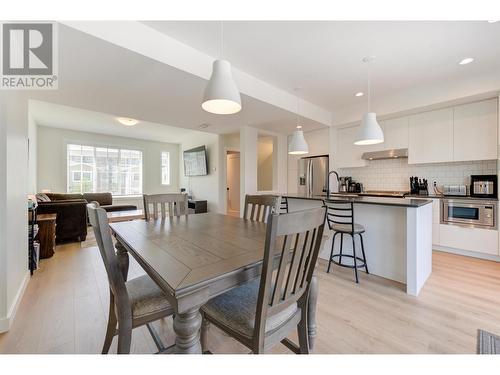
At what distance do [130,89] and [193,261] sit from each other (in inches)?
96.6

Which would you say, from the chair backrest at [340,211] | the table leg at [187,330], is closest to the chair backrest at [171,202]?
the table leg at [187,330]

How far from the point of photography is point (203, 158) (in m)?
6.36

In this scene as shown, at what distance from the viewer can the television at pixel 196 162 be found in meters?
6.35

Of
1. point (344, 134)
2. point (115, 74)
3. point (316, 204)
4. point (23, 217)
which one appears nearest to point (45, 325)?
point (23, 217)

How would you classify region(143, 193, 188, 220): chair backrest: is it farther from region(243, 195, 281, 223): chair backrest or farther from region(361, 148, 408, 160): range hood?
region(361, 148, 408, 160): range hood

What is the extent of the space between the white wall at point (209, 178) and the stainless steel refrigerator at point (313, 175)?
2.14 meters

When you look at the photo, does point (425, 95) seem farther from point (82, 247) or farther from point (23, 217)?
point (82, 247)

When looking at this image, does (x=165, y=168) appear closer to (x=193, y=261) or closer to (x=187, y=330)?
(x=193, y=261)

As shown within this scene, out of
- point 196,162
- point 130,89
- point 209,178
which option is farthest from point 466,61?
→ point 196,162

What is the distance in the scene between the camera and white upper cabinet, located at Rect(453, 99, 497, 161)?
10.0 ft

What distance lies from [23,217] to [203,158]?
4484 mm

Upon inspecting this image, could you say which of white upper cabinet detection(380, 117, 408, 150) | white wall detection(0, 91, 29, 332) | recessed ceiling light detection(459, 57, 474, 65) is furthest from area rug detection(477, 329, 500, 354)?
white wall detection(0, 91, 29, 332)

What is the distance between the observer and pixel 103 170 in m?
6.73
